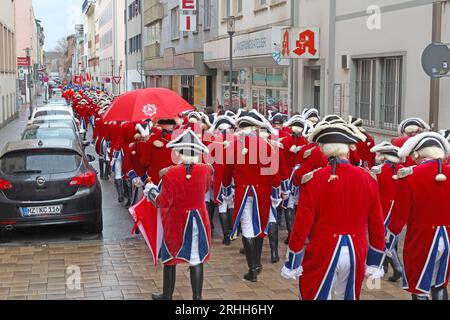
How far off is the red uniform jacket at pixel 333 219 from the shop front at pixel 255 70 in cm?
1484

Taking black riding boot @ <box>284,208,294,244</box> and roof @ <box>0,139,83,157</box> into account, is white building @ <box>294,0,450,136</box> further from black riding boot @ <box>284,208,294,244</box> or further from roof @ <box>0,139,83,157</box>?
roof @ <box>0,139,83,157</box>

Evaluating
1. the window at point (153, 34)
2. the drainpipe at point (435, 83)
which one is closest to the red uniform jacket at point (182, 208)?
the drainpipe at point (435, 83)

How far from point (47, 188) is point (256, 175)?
324cm

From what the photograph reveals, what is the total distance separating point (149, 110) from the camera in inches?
327

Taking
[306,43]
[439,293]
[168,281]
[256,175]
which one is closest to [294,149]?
[256,175]

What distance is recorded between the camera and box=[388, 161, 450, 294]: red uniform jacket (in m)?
5.20

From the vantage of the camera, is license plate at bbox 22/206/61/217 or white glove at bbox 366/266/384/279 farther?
license plate at bbox 22/206/61/217

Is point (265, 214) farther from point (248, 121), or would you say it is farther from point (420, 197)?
point (420, 197)

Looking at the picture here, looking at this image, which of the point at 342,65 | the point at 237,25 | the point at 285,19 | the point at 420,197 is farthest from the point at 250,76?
the point at 420,197

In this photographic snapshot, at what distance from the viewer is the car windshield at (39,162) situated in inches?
370

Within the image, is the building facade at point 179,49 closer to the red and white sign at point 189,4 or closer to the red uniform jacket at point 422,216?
the red and white sign at point 189,4

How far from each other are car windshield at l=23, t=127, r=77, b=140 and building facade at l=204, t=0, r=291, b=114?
22.5 ft

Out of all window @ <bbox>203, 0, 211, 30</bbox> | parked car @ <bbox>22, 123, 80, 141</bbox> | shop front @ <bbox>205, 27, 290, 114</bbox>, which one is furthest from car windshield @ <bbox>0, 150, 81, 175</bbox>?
window @ <bbox>203, 0, 211, 30</bbox>

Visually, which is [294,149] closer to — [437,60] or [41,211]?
[437,60]
